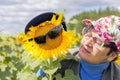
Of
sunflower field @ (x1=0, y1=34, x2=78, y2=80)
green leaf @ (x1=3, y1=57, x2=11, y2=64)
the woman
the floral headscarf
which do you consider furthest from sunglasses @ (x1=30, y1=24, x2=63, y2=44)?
A: green leaf @ (x1=3, y1=57, x2=11, y2=64)

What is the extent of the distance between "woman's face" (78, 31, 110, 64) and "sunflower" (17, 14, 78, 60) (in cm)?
38

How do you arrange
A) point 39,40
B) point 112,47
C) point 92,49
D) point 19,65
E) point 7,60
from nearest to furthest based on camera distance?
point 39,40 → point 92,49 → point 112,47 → point 7,60 → point 19,65

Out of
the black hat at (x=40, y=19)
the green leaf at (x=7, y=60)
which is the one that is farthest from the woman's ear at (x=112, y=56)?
the green leaf at (x=7, y=60)

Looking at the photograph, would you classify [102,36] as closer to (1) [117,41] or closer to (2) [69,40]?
(1) [117,41]

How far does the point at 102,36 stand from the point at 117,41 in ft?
0.41

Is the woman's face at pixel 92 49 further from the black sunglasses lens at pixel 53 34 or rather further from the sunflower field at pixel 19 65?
the black sunglasses lens at pixel 53 34

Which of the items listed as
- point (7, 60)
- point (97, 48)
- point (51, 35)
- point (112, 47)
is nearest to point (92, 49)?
point (97, 48)

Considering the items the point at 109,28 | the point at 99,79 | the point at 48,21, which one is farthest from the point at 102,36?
the point at 48,21

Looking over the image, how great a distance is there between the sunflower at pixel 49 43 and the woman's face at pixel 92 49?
0.38 metres

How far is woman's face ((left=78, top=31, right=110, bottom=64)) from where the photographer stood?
143 inches

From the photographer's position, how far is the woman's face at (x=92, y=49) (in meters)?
3.63

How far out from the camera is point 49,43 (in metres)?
3.28

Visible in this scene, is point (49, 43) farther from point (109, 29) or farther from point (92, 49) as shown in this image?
point (109, 29)

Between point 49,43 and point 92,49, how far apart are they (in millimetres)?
498
